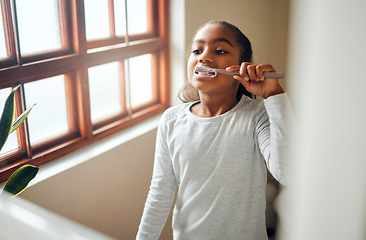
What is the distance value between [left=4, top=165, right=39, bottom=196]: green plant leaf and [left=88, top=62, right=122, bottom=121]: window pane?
74 cm

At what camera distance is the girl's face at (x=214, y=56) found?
985 millimetres

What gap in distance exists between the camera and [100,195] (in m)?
1.64

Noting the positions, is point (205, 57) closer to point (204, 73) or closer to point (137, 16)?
point (204, 73)

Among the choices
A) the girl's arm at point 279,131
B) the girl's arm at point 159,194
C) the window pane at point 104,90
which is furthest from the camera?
the window pane at point 104,90

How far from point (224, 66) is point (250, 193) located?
1.10ft

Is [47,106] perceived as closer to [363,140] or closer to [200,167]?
[200,167]

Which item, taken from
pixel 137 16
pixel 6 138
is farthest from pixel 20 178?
pixel 137 16

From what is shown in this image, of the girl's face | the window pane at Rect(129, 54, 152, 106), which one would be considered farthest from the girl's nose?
the window pane at Rect(129, 54, 152, 106)

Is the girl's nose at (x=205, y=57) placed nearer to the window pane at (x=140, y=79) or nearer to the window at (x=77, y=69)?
the window at (x=77, y=69)

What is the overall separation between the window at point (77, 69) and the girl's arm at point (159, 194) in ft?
1.95

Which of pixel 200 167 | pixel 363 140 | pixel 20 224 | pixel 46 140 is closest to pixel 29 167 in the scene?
pixel 200 167

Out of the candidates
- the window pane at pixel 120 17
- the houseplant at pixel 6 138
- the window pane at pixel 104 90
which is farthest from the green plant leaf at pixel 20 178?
the window pane at pixel 120 17

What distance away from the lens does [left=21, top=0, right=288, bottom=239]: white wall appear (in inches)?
58.3

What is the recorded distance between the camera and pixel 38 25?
1.44 m
